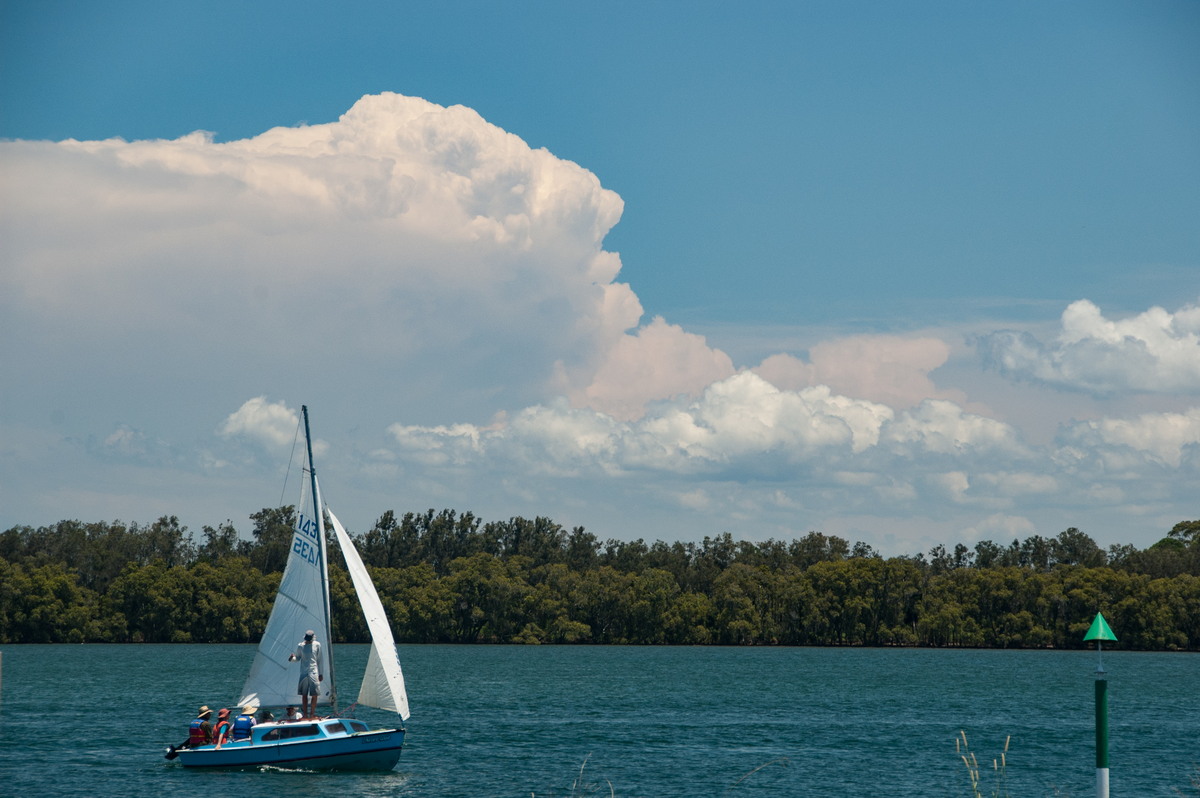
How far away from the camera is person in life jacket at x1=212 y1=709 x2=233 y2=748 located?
5075 centimetres

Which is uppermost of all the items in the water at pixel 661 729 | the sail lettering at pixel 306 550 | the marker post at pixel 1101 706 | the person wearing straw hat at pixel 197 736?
the sail lettering at pixel 306 550

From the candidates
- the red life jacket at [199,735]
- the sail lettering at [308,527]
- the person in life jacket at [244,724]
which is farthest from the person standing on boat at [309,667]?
the red life jacket at [199,735]

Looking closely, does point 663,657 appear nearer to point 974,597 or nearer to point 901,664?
point 901,664

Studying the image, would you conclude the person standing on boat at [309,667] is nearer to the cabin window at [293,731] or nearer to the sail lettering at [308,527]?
the cabin window at [293,731]

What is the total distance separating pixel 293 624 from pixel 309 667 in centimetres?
198

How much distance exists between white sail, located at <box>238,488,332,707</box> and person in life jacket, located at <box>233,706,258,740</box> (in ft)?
2.01

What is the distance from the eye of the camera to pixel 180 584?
18138 cm

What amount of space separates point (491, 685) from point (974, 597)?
85.6 m

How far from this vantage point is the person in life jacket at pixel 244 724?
4991 cm

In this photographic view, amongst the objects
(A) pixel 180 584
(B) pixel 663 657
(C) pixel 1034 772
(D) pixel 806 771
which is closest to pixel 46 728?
(D) pixel 806 771

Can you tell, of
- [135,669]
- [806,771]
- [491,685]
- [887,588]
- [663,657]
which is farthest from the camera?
[887,588]

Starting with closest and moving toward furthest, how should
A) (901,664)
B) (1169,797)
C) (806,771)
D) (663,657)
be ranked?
(1169,797), (806,771), (901,664), (663,657)

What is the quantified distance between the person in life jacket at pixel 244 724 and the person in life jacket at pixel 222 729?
0.48 meters

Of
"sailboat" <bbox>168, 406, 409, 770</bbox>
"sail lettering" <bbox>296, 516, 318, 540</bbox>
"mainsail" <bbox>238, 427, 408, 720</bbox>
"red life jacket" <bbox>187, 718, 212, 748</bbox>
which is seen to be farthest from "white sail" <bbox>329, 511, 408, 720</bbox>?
"red life jacket" <bbox>187, 718, 212, 748</bbox>
